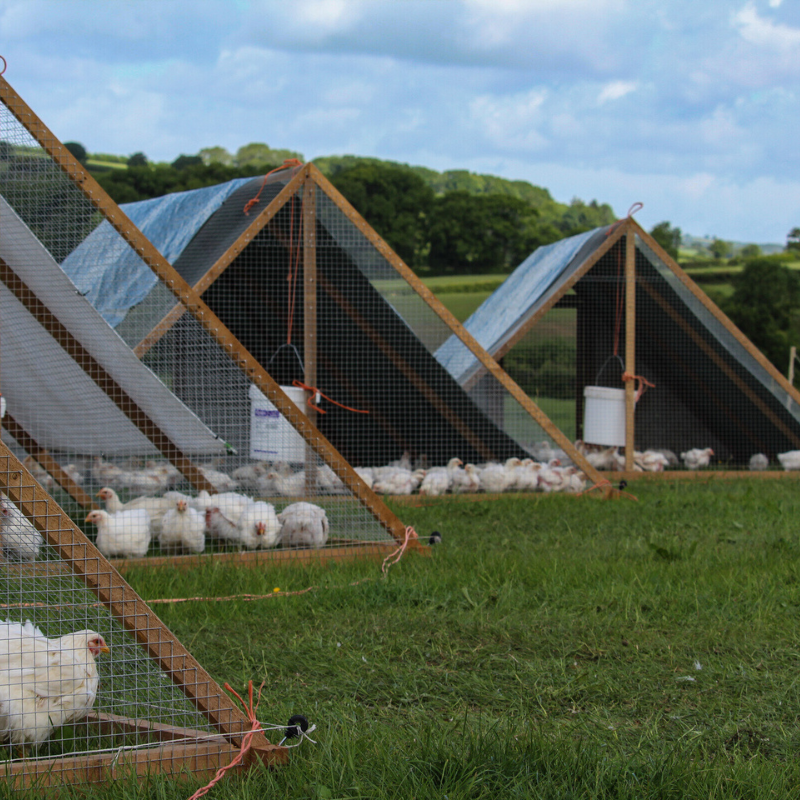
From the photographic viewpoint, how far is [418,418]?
619 cm

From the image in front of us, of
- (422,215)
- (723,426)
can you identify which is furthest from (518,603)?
(422,215)

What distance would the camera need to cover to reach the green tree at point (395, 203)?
2111 cm

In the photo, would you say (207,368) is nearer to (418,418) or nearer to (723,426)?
(418,418)

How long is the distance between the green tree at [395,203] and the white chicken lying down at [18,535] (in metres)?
18.6

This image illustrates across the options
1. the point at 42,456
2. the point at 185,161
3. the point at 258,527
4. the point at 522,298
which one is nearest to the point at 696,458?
the point at 522,298

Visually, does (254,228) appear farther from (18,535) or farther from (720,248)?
(720,248)

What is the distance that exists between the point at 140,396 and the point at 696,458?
16.4ft

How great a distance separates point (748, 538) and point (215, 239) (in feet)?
12.1

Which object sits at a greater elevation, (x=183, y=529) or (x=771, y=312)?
(x=771, y=312)

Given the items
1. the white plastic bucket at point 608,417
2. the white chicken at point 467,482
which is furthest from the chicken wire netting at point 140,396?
the white plastic bucket at point 608,417

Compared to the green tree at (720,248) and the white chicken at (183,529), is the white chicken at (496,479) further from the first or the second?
the green tree at (720,248)

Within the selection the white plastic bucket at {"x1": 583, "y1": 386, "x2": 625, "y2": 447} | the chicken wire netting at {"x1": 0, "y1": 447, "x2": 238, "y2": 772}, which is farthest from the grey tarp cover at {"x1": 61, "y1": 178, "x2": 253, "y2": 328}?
the white plastic bucket at {"x1": 583, "y1": 386, "x2": 625, "y2": 447}

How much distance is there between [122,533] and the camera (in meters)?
3.61

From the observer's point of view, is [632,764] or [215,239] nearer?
[632,764]
